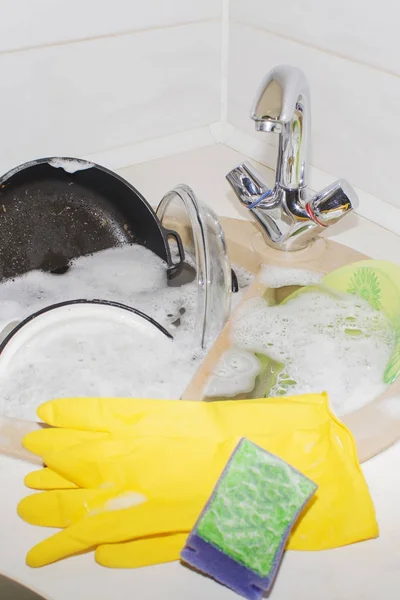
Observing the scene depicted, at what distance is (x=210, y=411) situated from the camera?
0.60 metres

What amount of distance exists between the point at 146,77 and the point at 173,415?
660 millimetres

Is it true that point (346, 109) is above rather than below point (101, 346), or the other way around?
above

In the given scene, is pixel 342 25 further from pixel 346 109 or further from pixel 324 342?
pixel 324 342

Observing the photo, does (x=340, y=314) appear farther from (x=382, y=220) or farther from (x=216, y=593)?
(x=216, y=593)

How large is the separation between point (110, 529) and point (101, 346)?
26 centimetres

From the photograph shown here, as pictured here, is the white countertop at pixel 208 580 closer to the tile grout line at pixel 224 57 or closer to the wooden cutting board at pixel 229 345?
the wooden cutting board at pixel 229 345

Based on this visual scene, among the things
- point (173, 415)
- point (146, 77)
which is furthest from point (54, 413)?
point (146, 77)

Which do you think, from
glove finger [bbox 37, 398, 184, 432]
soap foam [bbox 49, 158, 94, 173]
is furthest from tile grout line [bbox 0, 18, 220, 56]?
glove finger [bbox 37, 398, 184, 432]

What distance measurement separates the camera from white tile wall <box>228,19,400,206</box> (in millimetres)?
857

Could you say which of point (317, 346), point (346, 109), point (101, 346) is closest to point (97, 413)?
point (101, 346)

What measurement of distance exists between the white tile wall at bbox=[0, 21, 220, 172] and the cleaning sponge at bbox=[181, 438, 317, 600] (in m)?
0.68

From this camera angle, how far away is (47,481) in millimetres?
574

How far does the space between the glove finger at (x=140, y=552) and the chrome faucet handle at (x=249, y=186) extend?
47cm

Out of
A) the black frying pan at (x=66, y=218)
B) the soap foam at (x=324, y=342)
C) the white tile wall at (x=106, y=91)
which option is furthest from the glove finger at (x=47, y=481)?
the white tile wall at (x=106, y=91)
